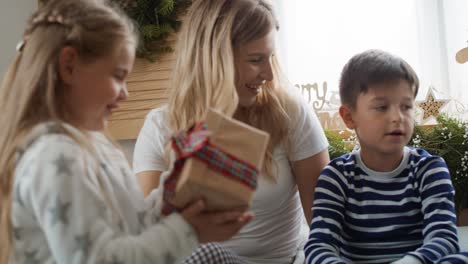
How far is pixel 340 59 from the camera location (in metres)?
2.53

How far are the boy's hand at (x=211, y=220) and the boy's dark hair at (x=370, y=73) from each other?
1.92 ft

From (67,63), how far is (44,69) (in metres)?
0.04

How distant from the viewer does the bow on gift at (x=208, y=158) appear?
83 centimetres

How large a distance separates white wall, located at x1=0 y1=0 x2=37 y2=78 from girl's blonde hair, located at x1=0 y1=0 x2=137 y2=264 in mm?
1874

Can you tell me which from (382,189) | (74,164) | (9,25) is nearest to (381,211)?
(382,189)

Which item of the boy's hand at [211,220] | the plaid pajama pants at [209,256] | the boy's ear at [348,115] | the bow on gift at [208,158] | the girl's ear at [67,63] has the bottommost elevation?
the plaid pajama pants at [209,256]

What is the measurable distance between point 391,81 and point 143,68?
157cm

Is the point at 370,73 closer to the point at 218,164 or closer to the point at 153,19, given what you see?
the point at 218,164

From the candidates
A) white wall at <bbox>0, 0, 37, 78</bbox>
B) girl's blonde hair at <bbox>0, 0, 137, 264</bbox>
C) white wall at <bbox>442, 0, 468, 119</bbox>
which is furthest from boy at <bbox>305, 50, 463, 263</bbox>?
white wall at <bbox>0, 0, 37, 78</bbox>

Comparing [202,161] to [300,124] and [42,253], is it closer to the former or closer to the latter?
[42,253]

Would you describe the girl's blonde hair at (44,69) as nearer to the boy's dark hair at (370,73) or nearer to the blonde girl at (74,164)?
the blonde girl at (74,164)

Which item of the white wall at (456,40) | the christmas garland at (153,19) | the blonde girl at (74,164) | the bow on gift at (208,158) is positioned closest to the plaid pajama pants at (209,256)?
the blonde girl at (74,164)

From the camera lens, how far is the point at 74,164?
83 centimetres

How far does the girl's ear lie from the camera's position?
0.94 meters
